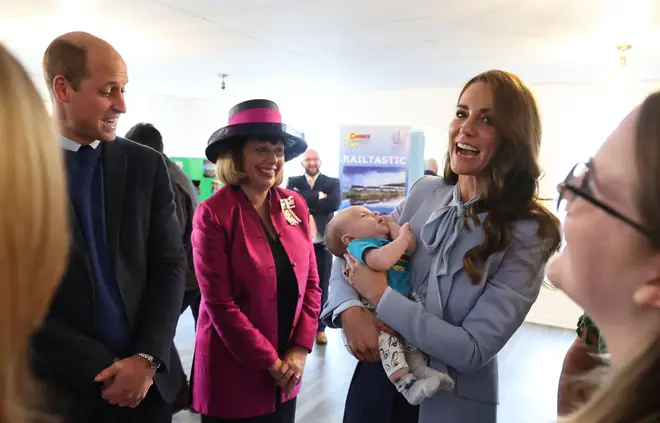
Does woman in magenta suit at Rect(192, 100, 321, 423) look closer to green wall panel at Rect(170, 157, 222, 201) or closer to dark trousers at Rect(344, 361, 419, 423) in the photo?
dark trousers at Rect(344, 361, 419, 423)

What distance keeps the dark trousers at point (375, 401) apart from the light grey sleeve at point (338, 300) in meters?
0.18

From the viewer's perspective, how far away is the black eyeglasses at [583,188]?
707 millimetres

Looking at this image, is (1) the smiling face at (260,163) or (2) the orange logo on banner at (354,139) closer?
(1) the smiling face at (260,163)

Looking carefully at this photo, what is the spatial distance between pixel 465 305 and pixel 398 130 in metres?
5.52

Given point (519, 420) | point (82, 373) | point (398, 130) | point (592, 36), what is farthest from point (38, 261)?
point (398, 130)

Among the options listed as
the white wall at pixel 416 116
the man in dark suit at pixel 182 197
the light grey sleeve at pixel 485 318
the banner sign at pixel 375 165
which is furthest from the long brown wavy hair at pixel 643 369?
the banner sign at pixel 375 165

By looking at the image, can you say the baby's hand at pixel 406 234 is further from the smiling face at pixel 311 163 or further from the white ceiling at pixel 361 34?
the smiling face at pixel 311 163

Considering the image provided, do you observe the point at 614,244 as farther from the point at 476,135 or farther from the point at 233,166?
the point at 233,166

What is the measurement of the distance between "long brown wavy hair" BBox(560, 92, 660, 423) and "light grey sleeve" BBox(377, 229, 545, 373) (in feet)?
2.05

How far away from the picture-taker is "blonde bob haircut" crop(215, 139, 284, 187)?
212 cm

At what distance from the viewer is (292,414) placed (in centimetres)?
216

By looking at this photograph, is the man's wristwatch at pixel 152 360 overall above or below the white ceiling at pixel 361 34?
below

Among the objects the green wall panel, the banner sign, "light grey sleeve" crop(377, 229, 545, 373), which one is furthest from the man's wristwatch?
the green wall panel

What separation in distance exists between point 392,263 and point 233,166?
3.03 ft
